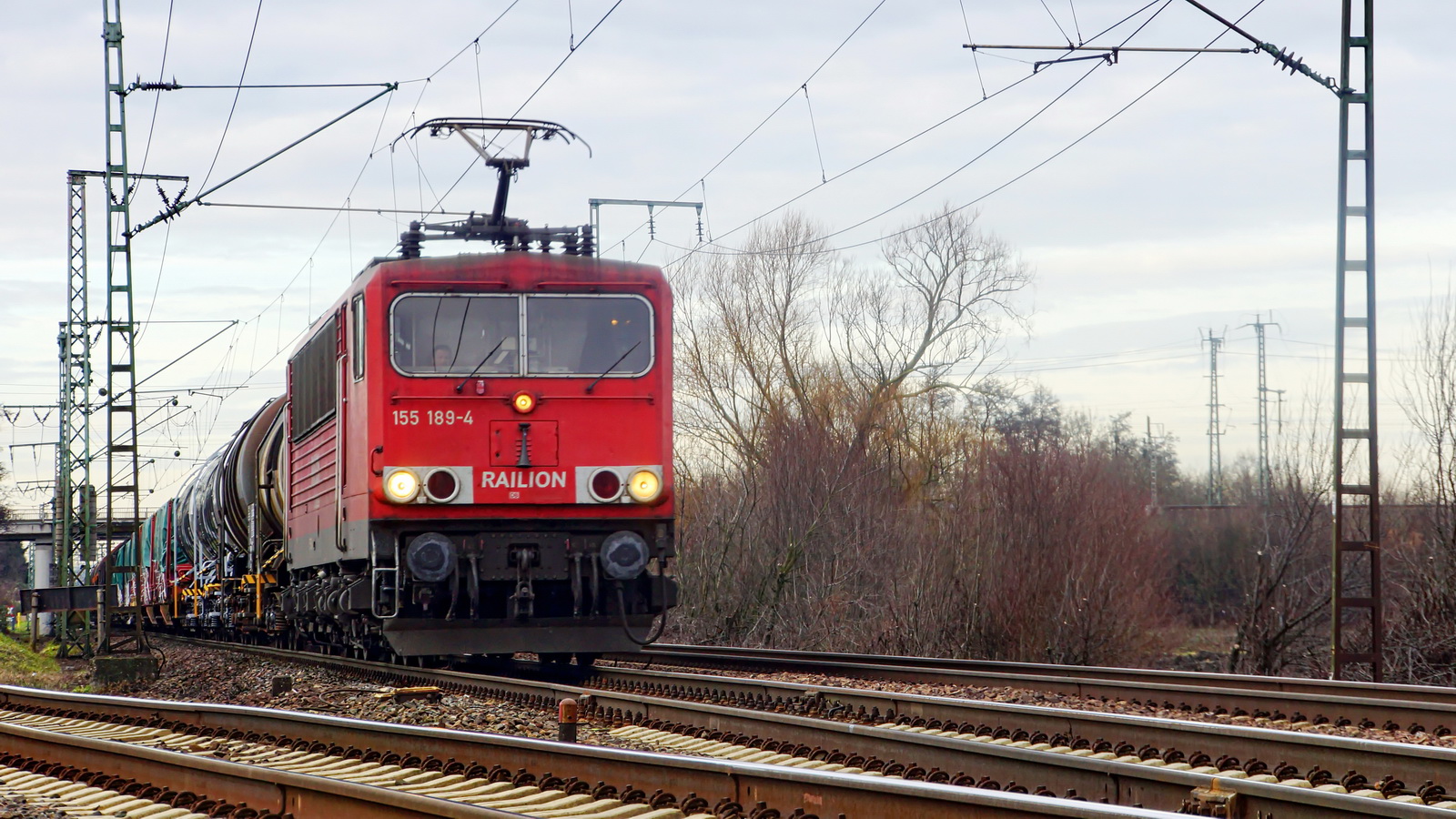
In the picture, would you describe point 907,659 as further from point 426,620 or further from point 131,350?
point 131,350

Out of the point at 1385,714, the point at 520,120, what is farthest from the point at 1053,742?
the point at 520,120

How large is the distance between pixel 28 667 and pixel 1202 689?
52.7 ft

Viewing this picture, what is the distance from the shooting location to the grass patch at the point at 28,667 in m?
17.0

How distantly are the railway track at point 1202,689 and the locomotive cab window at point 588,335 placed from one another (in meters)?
3.58

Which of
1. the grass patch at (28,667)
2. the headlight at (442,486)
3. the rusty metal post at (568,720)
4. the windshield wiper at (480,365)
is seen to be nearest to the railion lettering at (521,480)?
the headlight at (442,486)

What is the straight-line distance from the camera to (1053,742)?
7.40 metres

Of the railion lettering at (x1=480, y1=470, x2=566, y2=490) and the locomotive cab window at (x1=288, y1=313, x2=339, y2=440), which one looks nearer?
the railion lettering at (x1=480, y1=470, x2=566, y2=490)

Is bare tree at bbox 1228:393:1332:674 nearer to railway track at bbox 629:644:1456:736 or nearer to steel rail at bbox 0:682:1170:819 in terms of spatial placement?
railway track at bbox 629:644:1456:736

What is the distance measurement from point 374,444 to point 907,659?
5583 mm

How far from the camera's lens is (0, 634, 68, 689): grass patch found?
17.0m

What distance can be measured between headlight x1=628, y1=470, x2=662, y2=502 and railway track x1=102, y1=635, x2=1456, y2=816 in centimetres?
174

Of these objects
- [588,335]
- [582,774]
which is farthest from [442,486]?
[582,774]

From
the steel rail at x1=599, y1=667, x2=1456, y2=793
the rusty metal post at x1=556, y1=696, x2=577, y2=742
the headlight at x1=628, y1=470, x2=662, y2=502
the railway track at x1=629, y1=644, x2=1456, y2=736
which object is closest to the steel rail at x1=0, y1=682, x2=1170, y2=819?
the rusty metal post at x1=556, y1=696, x2=577, y2=742

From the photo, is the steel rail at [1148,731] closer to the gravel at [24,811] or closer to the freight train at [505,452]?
the freight train at [505,452]
